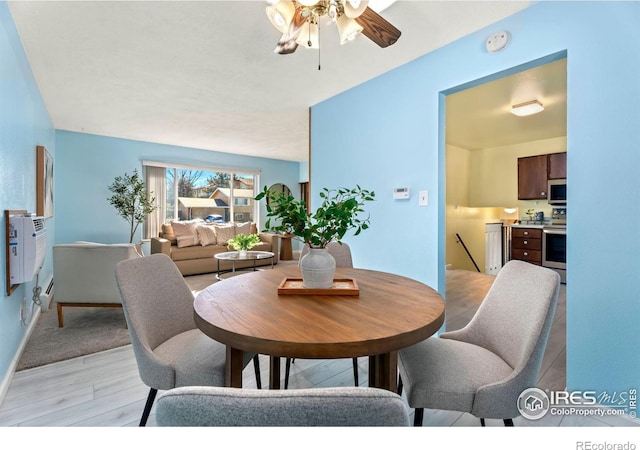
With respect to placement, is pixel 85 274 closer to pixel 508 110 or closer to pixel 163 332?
pixel 163 332

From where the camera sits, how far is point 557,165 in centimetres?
485

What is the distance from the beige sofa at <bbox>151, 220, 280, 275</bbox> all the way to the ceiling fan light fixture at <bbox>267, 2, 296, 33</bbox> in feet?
13.9

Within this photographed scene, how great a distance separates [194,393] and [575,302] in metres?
2.05

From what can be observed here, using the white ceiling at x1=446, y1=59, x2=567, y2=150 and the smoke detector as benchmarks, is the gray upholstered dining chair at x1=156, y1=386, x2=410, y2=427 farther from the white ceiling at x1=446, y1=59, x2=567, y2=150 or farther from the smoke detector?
the white ceiling at x1=446, y1=59, x2=567, y2=150

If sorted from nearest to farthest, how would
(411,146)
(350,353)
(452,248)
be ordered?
(350,353), (411,146), (452,248)

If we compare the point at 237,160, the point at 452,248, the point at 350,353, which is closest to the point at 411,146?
the point at 350,353

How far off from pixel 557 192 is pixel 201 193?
6502 millimetres

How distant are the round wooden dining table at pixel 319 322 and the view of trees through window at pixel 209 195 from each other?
5494mm

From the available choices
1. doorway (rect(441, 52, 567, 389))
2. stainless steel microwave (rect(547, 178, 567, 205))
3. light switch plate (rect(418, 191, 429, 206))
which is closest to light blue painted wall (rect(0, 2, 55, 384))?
light switch plate (rect(418, 191, 429, 206))

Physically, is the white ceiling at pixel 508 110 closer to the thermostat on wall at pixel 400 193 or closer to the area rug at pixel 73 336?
the thermostat on wall at pixel 400 193

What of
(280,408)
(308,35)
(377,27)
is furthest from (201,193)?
(280,408)

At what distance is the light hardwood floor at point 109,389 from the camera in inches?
61.1
